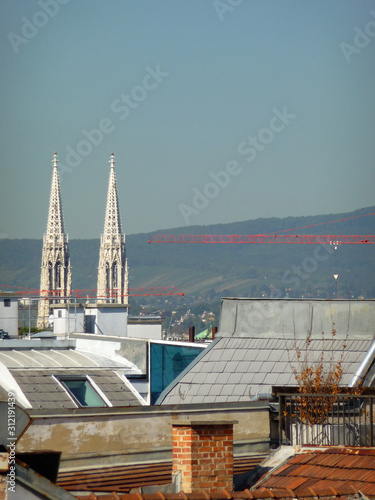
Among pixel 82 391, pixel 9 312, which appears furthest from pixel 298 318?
pixel 9 312

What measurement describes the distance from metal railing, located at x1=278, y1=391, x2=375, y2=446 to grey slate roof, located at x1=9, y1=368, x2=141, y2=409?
592cm

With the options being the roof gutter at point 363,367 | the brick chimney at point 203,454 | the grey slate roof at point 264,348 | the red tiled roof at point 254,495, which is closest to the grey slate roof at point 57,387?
the grey slate roof at point 264,348

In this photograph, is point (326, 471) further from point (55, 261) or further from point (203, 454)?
point (55, 261)

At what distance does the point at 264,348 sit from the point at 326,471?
8.42m

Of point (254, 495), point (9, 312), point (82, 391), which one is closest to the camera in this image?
point (254, 495)

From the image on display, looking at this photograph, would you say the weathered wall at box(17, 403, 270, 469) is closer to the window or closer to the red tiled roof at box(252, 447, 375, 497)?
the red tiled roof at box(252, 447, 375, 497)

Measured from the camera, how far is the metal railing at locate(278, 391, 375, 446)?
45.2ft

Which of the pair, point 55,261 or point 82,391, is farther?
point 55,261

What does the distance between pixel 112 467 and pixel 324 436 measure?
2.93 meters

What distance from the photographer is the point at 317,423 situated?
14.0 meters

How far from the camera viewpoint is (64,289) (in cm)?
19138

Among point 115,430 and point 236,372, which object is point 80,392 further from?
point 115,430

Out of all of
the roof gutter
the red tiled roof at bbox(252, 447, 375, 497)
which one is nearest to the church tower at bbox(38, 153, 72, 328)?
the roof gutter

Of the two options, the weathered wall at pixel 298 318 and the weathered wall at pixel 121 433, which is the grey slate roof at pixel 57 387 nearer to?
the weathered wall at pixel 298 318
